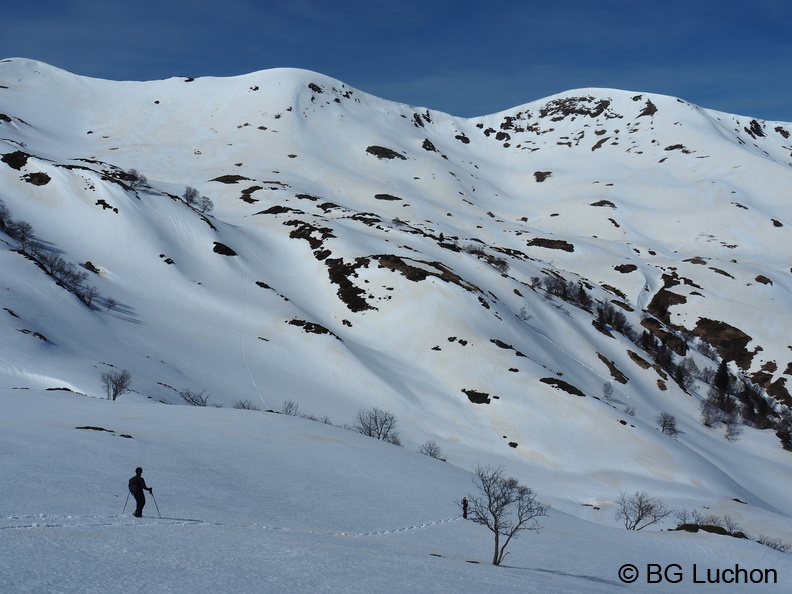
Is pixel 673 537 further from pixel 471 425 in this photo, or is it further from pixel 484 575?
pixel 471 425

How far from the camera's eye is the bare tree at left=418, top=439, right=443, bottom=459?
53103 millimetres

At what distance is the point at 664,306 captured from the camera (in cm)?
14350

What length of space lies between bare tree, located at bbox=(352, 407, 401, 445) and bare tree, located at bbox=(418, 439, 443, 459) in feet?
8.64

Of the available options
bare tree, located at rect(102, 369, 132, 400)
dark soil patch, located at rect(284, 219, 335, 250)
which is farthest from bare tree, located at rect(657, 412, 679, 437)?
bare tree, located at rect(102, 369, 132, 400)

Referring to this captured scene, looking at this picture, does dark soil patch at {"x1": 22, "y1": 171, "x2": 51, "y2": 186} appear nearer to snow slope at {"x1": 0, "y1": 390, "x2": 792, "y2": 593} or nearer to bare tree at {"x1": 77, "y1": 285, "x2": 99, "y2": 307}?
bare tree at {"x1": 77, "y1": 285, "x2": 99, "y2": 307}

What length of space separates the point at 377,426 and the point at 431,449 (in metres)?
5.85

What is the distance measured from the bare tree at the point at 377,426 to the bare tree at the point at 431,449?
2635mm

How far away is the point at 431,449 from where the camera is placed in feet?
175

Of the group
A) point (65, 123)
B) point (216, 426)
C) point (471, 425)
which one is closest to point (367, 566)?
point (216, 426)

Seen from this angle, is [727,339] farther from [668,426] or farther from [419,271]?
[419,271]

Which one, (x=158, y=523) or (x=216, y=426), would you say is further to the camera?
(x=216, y=426)

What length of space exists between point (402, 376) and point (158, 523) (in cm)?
5975

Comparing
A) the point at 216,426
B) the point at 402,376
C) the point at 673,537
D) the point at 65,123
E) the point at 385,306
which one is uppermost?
the point at 65,123

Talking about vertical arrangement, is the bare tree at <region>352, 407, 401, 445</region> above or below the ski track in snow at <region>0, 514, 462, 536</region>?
above
